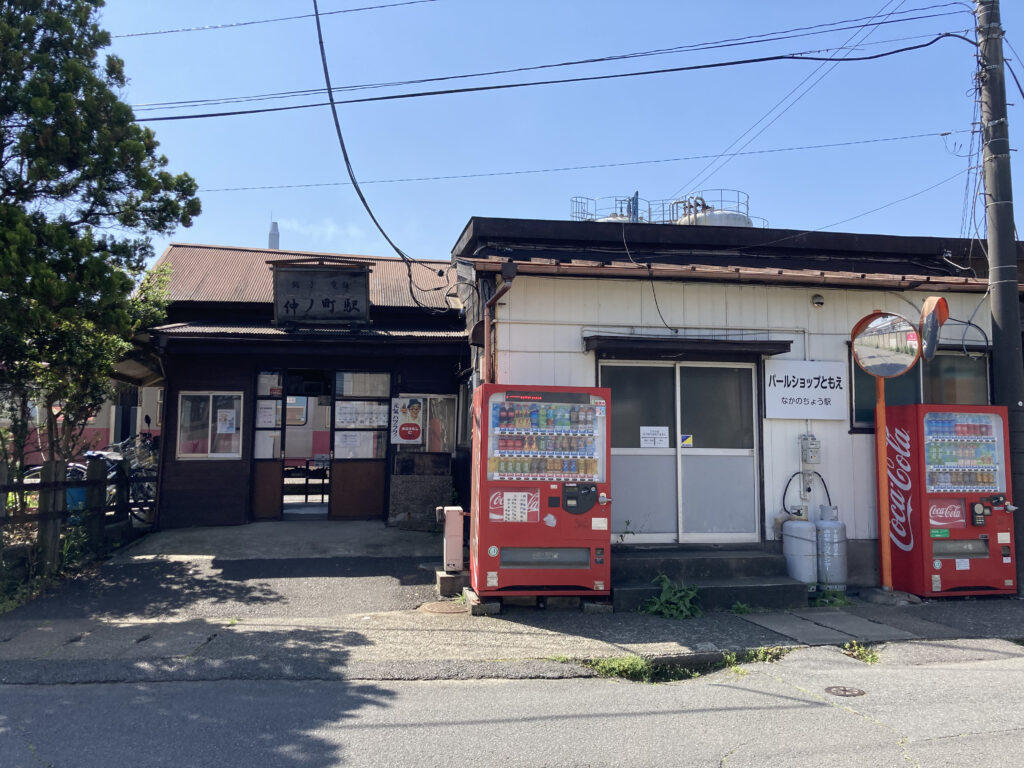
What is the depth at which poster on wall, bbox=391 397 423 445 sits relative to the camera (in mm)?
11734

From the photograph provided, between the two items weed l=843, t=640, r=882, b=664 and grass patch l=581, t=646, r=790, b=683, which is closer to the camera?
grass patch l=581, t=646, r=790, b=683

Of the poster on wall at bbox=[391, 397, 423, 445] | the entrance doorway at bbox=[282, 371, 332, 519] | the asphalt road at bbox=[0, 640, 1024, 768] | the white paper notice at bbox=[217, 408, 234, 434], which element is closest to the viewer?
the asphalt road at bbox=[0, 640, 1024, 768]

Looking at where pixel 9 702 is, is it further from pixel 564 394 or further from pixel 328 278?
pixel 328 278

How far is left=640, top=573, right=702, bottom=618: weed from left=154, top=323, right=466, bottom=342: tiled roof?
16.5 ft

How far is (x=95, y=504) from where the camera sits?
9375mm

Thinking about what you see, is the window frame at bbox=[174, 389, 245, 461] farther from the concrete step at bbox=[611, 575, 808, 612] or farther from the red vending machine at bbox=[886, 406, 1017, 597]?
the red vending machine at bbox=[886, 406, 1017, 597]

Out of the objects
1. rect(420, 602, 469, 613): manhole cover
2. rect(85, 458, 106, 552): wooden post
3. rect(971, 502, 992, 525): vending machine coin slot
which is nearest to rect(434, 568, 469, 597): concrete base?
rect(420, 602, 469, 613): manhole cover

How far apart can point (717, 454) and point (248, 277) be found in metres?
9.12

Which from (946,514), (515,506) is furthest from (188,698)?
(946,514)

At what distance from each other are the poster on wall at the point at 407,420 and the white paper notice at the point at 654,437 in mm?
4382

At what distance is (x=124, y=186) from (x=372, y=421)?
5.16 metres

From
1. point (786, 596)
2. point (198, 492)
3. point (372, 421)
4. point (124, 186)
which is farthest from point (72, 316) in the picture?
point (786, 596)

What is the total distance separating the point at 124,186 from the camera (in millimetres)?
8523

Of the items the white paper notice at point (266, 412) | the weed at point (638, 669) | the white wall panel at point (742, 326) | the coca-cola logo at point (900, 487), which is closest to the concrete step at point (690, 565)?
the white wall panel at point (742, 326)
